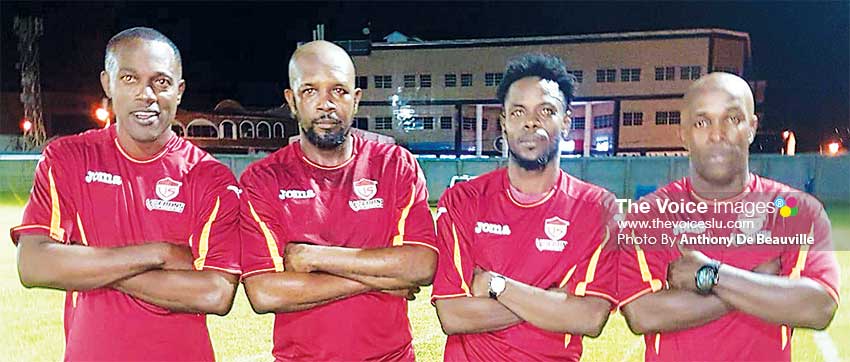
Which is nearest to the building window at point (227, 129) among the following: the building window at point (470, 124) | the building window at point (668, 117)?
the building window at point (470, 124)

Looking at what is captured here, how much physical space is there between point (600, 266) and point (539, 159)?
408 mm

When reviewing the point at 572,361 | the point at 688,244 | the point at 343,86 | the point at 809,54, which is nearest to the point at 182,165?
the point at 343,86

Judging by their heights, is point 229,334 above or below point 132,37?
below

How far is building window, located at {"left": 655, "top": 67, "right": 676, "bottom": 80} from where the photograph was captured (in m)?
2.64

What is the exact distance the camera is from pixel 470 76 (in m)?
2.83

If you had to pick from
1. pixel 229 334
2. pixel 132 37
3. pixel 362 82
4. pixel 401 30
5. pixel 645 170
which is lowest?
pixel 229 334

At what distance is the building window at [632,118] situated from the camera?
2725 millimetres

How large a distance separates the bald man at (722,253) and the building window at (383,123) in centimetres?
113

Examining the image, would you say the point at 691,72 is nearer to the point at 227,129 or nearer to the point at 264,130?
the point at 264,130

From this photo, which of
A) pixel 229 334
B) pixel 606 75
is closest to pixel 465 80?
pixel 606 75

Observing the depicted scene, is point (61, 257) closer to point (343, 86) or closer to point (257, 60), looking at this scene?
point (343, 86)

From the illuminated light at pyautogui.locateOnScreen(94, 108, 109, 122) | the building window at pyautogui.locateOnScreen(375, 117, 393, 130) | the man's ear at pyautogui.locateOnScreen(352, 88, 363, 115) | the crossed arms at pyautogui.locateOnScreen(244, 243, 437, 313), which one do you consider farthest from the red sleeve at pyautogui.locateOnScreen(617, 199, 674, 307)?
the illuminated light at pyautogui.locateOnScreen(94, 108, 109, 122)

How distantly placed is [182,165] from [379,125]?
2.83 feet

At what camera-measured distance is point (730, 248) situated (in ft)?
7.23
